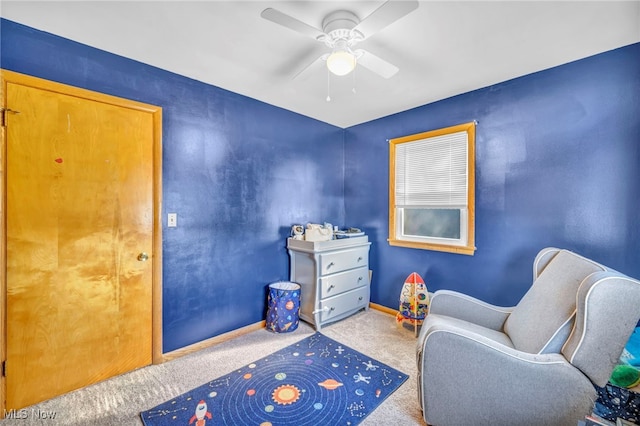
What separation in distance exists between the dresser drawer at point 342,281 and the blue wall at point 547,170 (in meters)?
0.56

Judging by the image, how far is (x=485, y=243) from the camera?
8.38 ft

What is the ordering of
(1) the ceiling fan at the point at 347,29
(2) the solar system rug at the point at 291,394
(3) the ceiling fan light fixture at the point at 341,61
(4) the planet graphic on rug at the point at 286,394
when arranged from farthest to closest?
(4) the planet graphic on rug at the point at 286,394 → (2) the solar system rug at the point at 291,394 → (3) the ceiling fan light fixture at the point at 341,61 → (1) the ceiling fan at the point at 347,29

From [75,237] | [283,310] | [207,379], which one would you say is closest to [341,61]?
[75,237]

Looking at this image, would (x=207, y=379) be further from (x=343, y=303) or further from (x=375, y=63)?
(x=375, y=63)

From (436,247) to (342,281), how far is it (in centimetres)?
108

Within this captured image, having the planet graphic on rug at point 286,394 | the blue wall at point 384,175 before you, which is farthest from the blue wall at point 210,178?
the planet graphic on rug at point 286,394

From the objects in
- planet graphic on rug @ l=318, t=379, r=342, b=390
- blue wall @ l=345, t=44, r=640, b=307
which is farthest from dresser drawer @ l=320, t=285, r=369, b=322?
planet graphic on rug @ l=318, t=379, r=342, b=390

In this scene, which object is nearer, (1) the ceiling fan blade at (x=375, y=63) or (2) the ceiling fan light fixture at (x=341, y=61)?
(2) the ceiling fan light fixture at (x=341, y=61)

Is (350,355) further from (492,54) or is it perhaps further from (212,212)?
(492,54)

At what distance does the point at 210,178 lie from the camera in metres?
2.49

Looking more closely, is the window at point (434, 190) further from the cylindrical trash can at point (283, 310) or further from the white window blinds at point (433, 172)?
the cylindrical trash can at point (283, 310)

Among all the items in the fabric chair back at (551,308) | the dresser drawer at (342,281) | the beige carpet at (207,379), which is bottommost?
the beige carpet at (207,379)

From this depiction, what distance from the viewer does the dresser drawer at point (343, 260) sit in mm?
2780

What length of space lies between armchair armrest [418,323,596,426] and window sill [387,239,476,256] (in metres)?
1.39
